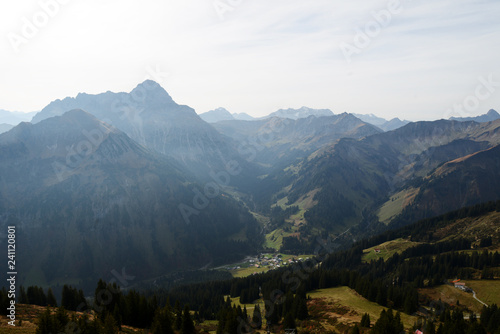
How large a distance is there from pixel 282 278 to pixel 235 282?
31.0 metres

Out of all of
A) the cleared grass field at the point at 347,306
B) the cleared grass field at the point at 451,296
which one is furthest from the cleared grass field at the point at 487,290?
the cleared grass field at the point at 347,306

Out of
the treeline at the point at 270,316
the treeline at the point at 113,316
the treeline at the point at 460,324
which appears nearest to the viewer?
the treeline at the point at 113,316

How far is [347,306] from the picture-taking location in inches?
4168

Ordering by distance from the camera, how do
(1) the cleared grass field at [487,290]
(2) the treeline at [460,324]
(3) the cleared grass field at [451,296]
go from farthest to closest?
(1) the cleared grass field at [487,290] → (3) the cleared grass field at [451,296] → (2) the treeline at [460,324]

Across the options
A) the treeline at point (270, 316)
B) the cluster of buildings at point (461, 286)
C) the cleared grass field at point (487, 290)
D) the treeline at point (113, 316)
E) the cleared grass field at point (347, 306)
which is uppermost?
the treeline at point (113, 316)

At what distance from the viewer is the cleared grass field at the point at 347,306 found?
307 feet

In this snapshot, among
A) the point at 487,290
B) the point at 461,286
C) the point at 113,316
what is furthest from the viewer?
the point at 461,286

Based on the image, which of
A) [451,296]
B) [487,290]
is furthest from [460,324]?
[487,290]

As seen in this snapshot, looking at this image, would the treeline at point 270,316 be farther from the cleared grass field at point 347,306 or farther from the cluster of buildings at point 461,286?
the cluster of buildings at point 461,286

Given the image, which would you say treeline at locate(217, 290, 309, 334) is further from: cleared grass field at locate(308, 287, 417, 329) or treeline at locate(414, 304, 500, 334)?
treeline at locate(414, 304, 500, 334)

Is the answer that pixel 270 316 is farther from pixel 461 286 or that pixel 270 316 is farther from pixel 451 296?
pixel 461 286

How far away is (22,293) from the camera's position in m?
93.4

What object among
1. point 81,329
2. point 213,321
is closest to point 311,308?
point 213,321

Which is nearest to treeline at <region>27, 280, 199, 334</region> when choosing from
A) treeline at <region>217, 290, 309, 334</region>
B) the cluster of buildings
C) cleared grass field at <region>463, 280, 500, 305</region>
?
treeline at <region>217, 290, 309, 334</region>
